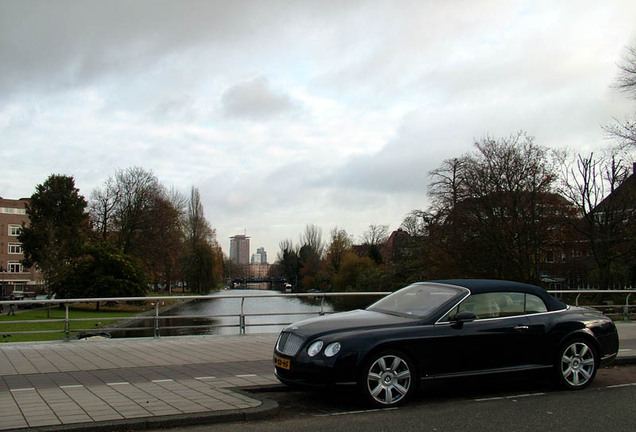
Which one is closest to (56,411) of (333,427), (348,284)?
(333,427)

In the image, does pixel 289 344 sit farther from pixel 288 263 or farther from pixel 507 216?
pixel 288 263

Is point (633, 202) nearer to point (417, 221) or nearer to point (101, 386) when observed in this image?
point (417, 221)

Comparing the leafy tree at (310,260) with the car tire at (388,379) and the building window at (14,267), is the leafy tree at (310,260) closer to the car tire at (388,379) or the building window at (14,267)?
the building window at (14,267)

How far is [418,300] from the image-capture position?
7.67 metres

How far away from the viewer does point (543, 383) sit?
8.22 metres

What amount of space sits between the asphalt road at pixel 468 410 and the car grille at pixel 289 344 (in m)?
0.63

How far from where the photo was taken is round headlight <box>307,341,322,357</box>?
6.58 meters

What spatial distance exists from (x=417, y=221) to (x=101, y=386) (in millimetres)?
44736

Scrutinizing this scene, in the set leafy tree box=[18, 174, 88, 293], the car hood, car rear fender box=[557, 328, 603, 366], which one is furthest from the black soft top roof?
leafy tree box=[18, 174, 88, 293]

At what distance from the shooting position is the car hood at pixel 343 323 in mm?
6812

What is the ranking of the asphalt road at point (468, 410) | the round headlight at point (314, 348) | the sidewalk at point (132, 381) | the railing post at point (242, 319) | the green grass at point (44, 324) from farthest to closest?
the green grass at point (44, 324), the railing post at point (242, 319), the round headlight at point (314, 348), the sidewalk at point (132, 381), the asphalt road at point (468, 410)

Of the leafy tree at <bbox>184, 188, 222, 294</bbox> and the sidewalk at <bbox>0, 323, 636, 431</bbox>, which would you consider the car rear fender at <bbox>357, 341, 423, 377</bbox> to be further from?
the leafy tree at <bbox>184, 188, 222, 294</bbox>

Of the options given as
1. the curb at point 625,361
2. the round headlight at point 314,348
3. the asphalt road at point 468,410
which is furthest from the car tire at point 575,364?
the round headlight at point 314,348

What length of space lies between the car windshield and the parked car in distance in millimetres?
15
